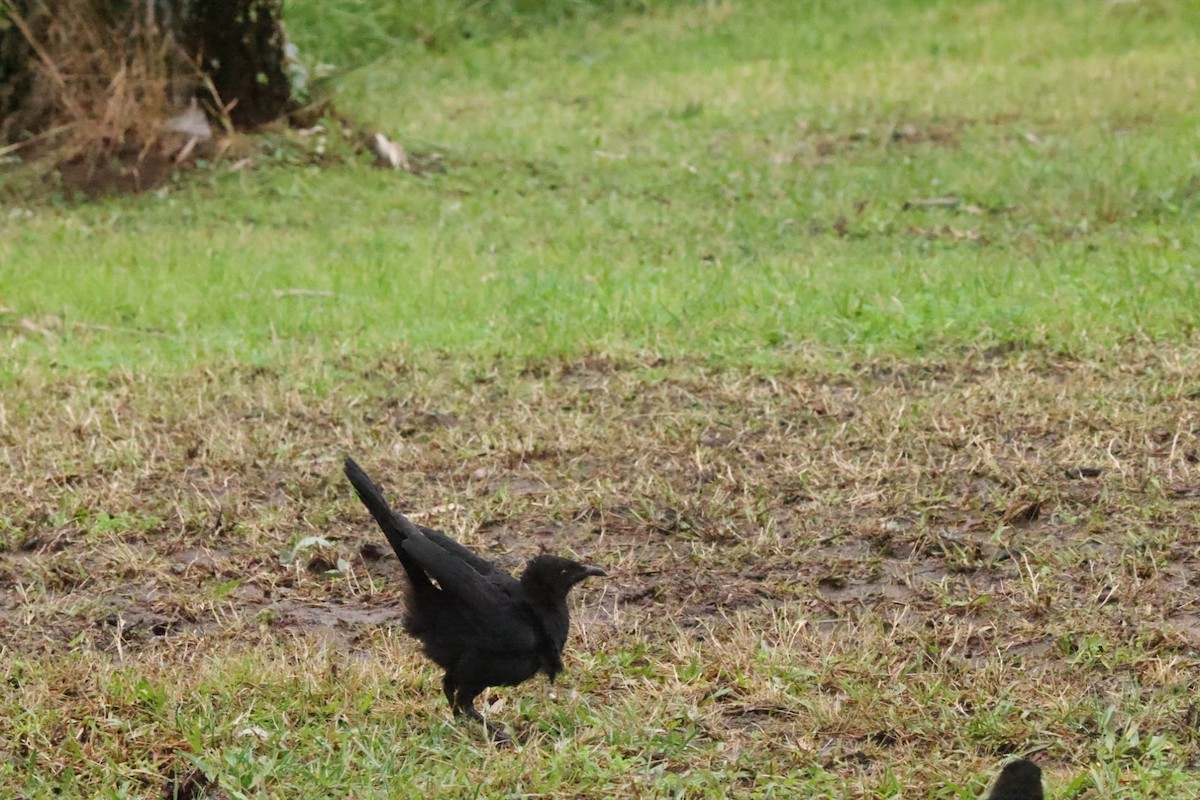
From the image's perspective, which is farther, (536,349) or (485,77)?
(485,77)

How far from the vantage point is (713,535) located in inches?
213

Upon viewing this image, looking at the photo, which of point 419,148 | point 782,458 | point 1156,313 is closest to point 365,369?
point 782,458

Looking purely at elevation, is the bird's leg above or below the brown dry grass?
above

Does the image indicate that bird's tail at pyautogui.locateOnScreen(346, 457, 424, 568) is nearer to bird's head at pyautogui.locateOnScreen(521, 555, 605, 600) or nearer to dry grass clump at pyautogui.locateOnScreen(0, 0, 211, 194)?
bird's head at pyautogui.locateOnScreen(521, 555, 605, 600)

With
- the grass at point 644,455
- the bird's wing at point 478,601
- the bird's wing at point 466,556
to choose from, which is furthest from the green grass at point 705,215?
the bird's wing at point 478,601

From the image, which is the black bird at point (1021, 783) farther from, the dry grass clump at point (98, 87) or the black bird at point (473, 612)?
the dry grass clump at point (98, 87)

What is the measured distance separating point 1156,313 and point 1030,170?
3642 millimetres

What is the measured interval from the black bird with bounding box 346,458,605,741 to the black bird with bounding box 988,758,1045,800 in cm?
128

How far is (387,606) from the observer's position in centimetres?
502

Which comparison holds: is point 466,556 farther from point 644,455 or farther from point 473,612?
point 644,455

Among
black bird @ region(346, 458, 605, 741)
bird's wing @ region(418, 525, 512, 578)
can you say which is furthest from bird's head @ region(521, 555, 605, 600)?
bird's wing @ region(418, 525, 512, 578)

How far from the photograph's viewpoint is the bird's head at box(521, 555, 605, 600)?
13.3ft

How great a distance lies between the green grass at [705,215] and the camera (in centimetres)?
774

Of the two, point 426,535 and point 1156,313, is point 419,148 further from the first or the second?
point 426,535
